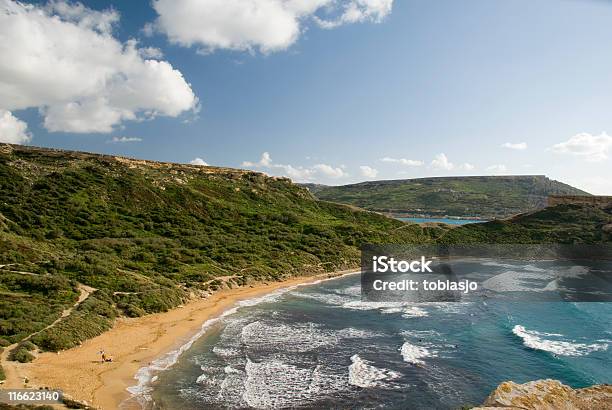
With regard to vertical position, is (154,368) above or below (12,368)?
below

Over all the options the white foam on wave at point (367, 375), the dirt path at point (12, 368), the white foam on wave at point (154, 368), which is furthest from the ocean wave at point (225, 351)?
the dirt path at point (12, 368)

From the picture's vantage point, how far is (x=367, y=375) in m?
24.0

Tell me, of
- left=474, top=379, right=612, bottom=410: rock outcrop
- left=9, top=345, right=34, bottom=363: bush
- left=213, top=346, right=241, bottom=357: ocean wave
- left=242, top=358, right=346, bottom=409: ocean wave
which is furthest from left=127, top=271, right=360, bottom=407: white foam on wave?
left=474, top=379, right=612, bottom=410: rock outcrop

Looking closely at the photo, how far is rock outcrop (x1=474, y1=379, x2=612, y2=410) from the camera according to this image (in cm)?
1233

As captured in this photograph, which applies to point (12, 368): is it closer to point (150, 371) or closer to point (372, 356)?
point (150, 371)

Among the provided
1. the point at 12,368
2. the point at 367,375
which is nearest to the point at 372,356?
the point at 367,375

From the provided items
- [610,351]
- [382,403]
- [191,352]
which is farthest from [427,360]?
[191,352]

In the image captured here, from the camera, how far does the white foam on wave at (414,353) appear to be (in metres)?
26.5

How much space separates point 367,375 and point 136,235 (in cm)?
4159

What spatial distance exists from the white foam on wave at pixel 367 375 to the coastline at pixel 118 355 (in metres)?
11.3

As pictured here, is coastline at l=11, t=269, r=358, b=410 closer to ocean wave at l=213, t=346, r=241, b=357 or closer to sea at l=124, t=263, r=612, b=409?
sea at l=124, t=263, r=612, b=409

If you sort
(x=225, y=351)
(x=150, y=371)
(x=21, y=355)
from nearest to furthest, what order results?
(x=21, y=355), (x=150, y=371), (x=225, y=351)
